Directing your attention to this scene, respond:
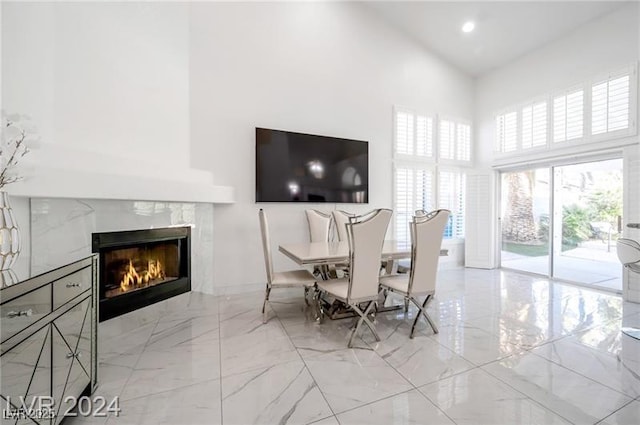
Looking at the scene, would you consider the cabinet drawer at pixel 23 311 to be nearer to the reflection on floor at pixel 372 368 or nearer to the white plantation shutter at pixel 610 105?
the reflection on floor at pixel 372 368

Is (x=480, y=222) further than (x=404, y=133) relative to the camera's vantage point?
Yes

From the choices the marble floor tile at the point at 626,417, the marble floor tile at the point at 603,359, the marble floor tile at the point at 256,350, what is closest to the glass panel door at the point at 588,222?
the marble floor tile at the point at 603,359

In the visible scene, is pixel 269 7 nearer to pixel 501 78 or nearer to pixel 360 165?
pixel 360 165

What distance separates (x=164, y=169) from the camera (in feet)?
9.10

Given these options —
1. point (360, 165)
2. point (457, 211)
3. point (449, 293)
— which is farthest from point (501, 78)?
point (449, 293)

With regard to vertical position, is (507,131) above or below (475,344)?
above

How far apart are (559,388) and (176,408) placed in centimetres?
235

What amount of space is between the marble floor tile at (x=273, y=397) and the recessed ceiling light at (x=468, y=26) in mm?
5592

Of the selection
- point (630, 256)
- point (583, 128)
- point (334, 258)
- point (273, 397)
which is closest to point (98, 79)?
point (334, 258)

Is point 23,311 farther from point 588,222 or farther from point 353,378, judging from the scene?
point 588,222

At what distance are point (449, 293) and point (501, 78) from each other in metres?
4.41

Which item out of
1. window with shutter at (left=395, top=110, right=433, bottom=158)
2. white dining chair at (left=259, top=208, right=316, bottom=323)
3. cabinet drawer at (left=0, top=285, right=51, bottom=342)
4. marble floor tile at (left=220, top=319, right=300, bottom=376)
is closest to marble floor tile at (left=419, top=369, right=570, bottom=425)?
marble floor tile at (left=220, top=319, right=300, bottom=376)

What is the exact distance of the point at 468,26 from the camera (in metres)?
4.53

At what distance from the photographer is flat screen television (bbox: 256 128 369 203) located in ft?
12.4
